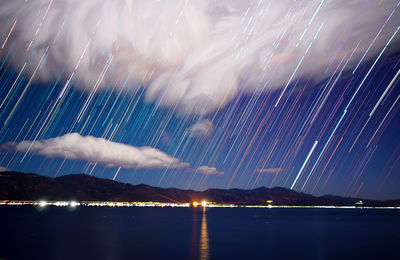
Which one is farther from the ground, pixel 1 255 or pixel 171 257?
pixel 171 257

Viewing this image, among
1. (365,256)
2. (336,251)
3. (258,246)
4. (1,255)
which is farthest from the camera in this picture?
(258,246)

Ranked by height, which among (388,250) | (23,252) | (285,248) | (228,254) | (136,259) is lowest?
(23,252)

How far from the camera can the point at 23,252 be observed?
41844mm

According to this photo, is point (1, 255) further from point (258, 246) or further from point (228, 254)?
point (258, 246)

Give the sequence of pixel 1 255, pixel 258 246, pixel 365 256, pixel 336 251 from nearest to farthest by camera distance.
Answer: pixel 1 255 → pixel 365 256 → pixel 336 251 → pixel 258 246

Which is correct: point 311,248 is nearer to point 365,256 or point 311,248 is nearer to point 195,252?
point 365,256

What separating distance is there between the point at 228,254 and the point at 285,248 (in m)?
13.5

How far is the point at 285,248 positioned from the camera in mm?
50594

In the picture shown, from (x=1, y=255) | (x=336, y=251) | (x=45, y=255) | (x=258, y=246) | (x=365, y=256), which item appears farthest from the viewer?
(x=258, y=246)

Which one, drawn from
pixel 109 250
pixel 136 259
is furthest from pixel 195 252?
pixel 109 250

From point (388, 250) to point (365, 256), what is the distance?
8.67 m

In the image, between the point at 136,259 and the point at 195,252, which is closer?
the point at 136,259

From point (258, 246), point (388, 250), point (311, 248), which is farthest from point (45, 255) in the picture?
point (388, 250)

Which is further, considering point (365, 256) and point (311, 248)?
point (311, 248)
